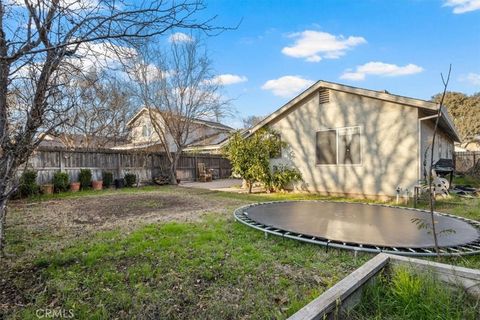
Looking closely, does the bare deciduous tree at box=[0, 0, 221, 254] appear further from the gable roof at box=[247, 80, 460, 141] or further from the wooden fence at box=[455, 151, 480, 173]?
the wooden fence at box=[455, 151, 480, 173]

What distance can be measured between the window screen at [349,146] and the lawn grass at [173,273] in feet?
18.7

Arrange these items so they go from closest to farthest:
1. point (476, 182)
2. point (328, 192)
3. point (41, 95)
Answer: point (41, 95) → point (328, 192) → point (476, 182)

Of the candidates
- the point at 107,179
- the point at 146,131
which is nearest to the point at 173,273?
the point at 107,179

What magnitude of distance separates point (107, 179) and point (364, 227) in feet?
37.9

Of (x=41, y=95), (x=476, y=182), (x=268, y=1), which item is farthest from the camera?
(x=476, y=182)

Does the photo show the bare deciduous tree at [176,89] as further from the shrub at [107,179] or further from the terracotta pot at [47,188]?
the terracotta pot at [47,188]

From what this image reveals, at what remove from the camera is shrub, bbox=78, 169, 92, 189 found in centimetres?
1145

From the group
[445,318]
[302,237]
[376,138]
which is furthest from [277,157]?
[445,318]

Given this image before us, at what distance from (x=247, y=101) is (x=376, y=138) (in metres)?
9.96

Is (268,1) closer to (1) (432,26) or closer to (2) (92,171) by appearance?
(1) (432,26)

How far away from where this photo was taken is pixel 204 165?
18.5 meters

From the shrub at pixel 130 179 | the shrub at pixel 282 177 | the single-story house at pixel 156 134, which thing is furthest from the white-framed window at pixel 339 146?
the shrub at pixel 130 179

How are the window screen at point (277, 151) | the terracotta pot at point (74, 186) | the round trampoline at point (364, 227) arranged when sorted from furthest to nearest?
the terracotta pot at point (74, 186) < the window screen at point (277, 151) < the round trampoline at point (364, 227)

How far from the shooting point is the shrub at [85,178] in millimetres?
11445
